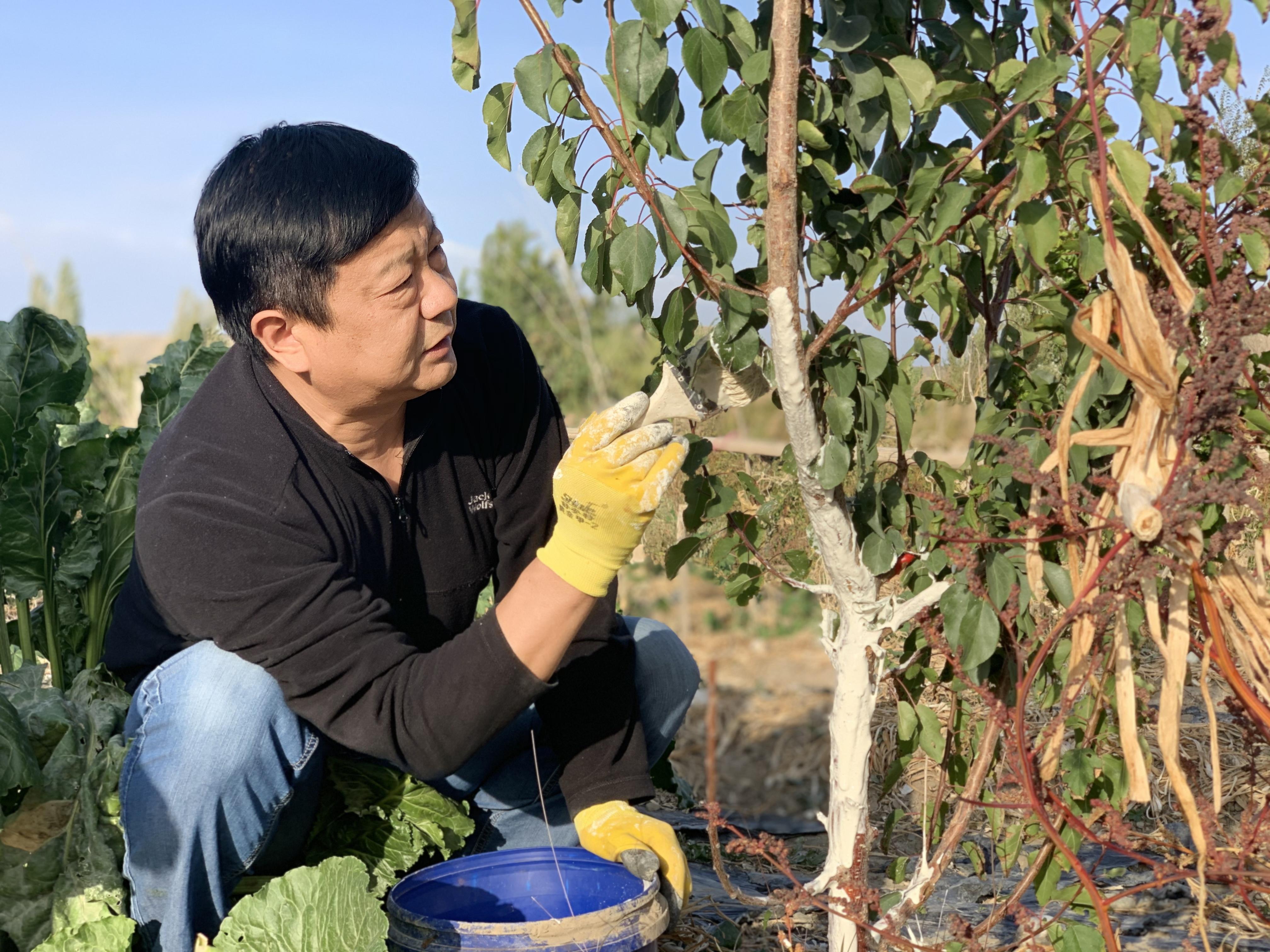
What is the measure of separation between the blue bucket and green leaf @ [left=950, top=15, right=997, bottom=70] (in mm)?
1230

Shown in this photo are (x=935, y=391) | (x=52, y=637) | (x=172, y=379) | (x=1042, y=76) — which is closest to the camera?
(x=1042, y=76)

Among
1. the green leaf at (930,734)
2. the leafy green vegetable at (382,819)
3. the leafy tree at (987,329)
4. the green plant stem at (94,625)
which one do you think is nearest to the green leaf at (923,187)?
the leafy tree at (987,329)

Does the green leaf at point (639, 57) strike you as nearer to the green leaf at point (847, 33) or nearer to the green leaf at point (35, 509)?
the green leaf at point (847, 33)

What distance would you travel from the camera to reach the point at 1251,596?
55.3 inches

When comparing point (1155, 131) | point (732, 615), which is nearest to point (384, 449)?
point (1155, 131)

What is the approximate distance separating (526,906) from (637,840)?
0.21 m

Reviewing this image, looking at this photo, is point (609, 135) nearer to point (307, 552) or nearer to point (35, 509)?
point (307, 552)

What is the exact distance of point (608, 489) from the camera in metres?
1.66

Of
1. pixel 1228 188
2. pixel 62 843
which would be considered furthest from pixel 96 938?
pixel 1228 188

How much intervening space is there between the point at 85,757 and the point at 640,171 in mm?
1441

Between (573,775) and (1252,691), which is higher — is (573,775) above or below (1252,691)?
below

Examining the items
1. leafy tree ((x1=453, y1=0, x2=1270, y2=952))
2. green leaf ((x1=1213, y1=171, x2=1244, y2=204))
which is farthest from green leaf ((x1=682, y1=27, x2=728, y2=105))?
green leaf ((x1=1213, y1=171, x2=1244, y2=204))

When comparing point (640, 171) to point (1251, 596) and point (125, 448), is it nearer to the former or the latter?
point (1251, 596)

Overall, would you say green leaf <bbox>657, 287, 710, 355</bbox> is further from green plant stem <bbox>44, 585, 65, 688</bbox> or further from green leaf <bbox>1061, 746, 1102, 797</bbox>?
green plant stem <bbox>44, 585, 65, 688</bbox>
